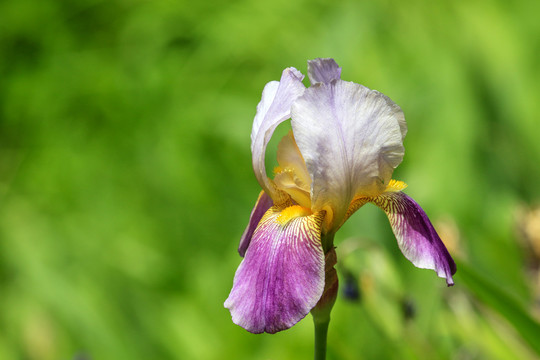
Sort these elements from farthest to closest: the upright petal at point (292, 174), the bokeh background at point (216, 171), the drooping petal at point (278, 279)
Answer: the bokeh background at point (216, 171), the upright petal at point (292, 174), the drooping petal at point (278, 279)

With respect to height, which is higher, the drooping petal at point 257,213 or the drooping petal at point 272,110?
the drooping petal at point 272,110

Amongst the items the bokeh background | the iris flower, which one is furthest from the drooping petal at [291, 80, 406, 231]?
the bokeh background

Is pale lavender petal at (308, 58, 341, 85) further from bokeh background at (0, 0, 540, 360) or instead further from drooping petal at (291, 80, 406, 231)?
bokeh background at (0, 0, 540, 360)

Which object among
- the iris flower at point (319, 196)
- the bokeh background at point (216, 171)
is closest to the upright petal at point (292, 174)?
the iris flower at point (319, 196)

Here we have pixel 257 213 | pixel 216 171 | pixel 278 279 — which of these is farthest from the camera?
pixel 216 171

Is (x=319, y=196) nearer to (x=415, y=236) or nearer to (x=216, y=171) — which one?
(x=415, y=236)

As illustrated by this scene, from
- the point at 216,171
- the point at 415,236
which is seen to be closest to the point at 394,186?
the point at 415,236

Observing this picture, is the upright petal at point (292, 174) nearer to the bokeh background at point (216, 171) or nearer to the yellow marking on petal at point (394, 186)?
the yellow marking on petal at point (394, 186)
